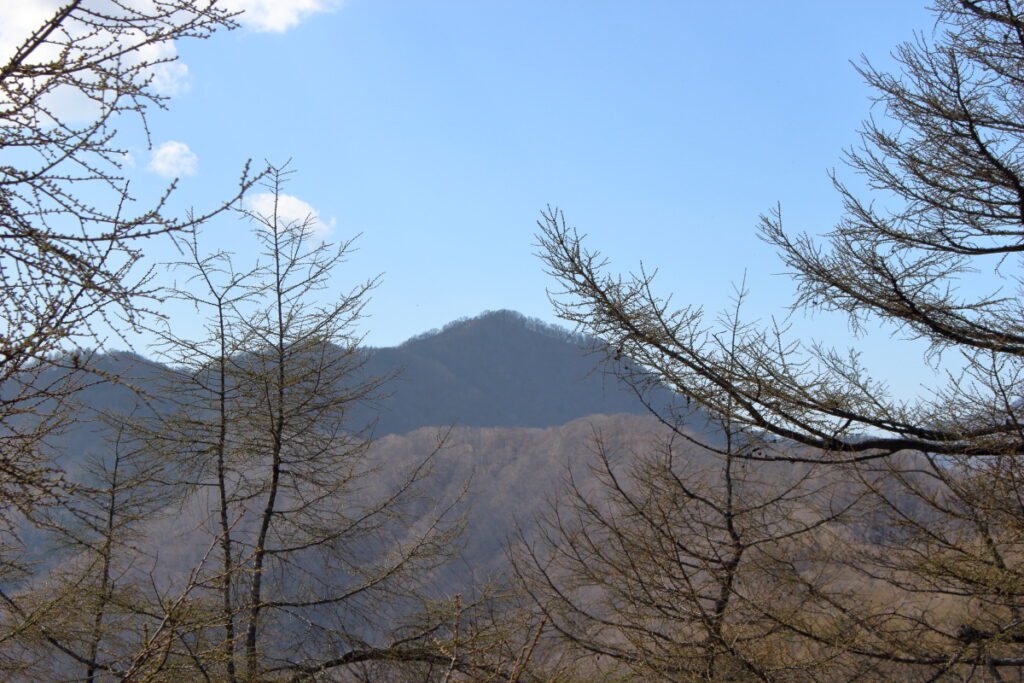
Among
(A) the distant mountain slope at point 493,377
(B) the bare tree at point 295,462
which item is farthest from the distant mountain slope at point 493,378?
(B) the bare tree at point 295,462

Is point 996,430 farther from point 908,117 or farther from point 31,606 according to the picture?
point 31,606

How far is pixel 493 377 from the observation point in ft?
493

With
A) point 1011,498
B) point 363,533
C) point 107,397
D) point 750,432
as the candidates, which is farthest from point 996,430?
point 107,397

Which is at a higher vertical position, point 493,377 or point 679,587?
point 493,377

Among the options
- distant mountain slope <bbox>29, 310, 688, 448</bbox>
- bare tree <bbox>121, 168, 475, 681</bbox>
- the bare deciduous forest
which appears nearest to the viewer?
the bare deciduous forest

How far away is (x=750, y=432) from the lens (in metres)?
5.44

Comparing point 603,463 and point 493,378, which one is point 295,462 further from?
point 493,378

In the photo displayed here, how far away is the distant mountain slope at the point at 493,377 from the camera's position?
5320 inches

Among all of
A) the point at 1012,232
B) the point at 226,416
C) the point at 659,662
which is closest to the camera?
the point at 659,662

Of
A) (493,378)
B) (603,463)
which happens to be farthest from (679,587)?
(493,378)

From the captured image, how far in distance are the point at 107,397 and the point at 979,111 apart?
100486 millimetres

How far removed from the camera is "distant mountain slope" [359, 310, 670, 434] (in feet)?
443

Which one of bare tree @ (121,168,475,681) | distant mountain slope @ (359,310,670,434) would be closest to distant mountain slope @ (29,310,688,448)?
distant mountain slope @ (359,310,670,434)

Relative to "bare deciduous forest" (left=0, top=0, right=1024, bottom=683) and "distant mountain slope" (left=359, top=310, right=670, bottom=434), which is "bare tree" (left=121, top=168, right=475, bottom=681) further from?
"distant mountain slope" (left=359, top=310, right=670, bottom=434)
